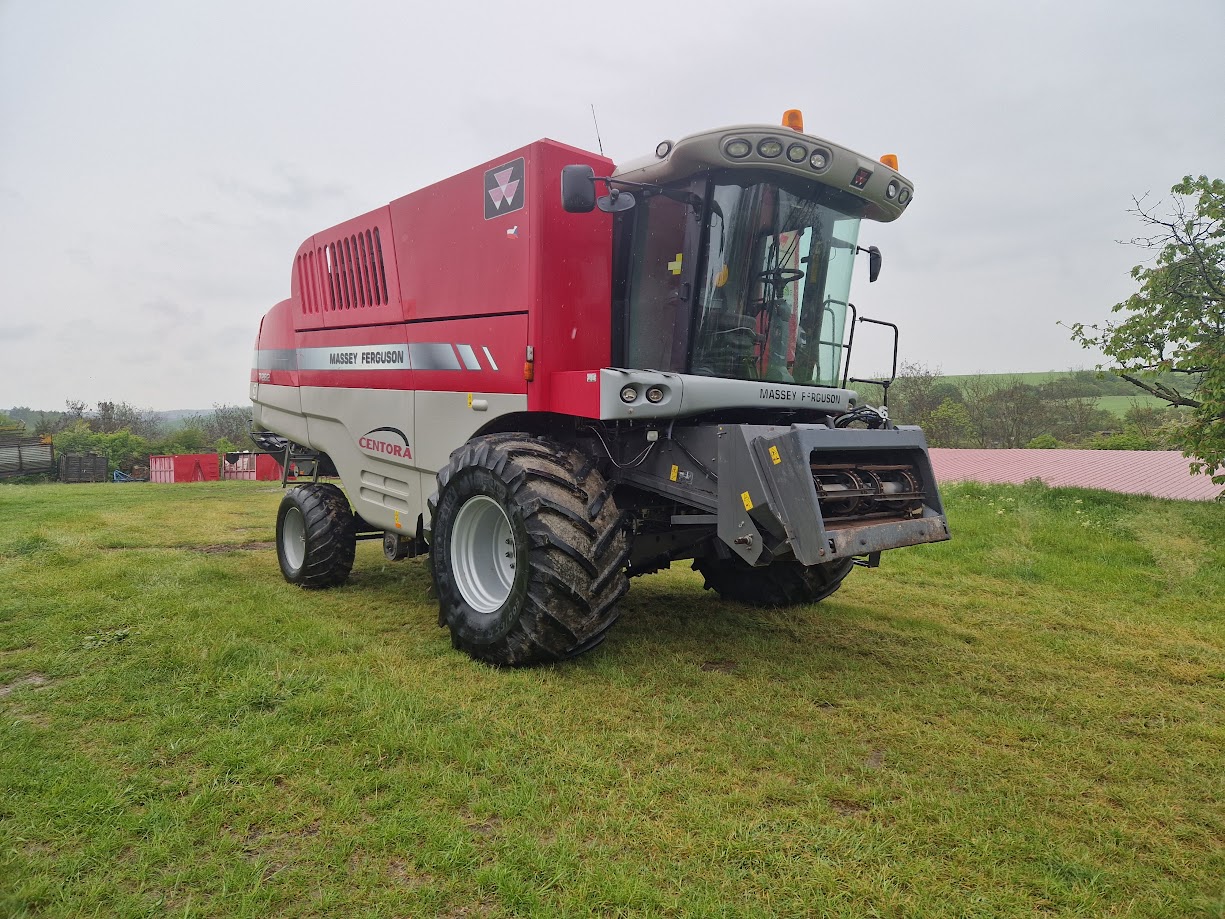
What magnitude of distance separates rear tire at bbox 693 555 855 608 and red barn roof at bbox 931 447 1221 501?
7871mm

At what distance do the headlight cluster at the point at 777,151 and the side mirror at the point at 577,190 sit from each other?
74 centimetres

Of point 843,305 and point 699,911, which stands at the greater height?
Answer: point 843,305

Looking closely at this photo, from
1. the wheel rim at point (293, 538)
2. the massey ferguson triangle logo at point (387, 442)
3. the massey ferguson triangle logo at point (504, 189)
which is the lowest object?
the wheel rim at point (293, 538)

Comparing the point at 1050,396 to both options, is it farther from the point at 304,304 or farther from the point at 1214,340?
the point at 304,304

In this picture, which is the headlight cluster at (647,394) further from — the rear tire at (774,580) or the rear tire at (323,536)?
the rear tire at (323,536)

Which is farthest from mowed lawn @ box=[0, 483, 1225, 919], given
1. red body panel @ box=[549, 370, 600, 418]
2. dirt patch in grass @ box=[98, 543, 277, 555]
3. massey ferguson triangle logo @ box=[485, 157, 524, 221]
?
→ dirt patch in grass @ box=[98, 543, 277, 555]

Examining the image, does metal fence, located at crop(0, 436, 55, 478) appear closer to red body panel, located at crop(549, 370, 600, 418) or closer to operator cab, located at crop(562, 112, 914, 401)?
red body panel, located at crop(549, 370, 600, 418)

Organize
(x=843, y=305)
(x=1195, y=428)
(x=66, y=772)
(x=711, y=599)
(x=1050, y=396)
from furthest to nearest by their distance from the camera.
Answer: (x=1050, y=396) < (x=1195, y=428) < (x=711, y=599) < (x=843, y=305) < (x=66, y=772)

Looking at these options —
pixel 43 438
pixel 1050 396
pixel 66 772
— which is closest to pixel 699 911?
pixel 66 772

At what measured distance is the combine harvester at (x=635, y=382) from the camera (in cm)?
388

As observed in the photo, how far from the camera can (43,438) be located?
3631 cm

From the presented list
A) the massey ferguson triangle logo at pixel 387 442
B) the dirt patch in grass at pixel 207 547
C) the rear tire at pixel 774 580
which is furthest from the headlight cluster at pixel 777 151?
the dirt patch in grass at pixel 207 547

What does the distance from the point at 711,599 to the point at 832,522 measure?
2363mm

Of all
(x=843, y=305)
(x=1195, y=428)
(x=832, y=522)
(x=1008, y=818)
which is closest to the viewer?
(x=1008, y=818)
